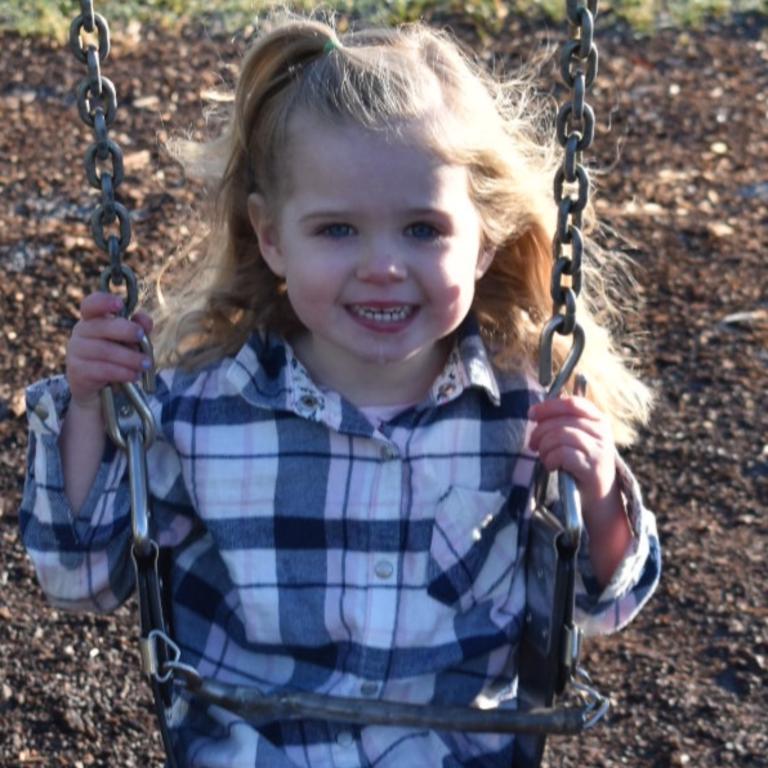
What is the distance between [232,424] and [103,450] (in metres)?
0.19

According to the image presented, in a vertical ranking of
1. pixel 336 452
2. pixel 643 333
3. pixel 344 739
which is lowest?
pixel 643 333

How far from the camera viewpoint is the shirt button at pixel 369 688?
241cm

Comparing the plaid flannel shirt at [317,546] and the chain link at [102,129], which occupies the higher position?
the chain link at [102,129]

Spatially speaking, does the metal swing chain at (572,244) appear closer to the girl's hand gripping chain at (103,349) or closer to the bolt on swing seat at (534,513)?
the bolt on swing seat at (534,513)

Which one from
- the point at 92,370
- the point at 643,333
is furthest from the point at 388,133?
the point at 643,333

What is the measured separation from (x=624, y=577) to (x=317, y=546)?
440mm

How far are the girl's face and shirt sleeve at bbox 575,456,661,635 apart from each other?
368 mm

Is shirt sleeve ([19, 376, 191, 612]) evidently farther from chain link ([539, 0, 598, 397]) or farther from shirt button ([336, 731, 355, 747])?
chain link ([539, 0, 598, 397])

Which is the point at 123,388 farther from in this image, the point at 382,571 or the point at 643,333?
the point at 643,333

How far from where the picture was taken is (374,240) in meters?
2.24

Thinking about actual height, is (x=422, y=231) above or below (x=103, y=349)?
above

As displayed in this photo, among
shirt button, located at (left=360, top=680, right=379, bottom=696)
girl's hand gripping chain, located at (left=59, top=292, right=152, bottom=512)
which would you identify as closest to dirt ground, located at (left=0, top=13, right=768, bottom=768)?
shirt button, located at (left=360, top=680, right=379, bottom=696)

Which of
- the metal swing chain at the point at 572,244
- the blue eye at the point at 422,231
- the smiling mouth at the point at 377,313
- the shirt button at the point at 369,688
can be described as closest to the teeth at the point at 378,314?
the smiling mouth at the point at 377,313

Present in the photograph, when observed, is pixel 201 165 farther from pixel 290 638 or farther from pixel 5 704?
pixel 5 704
